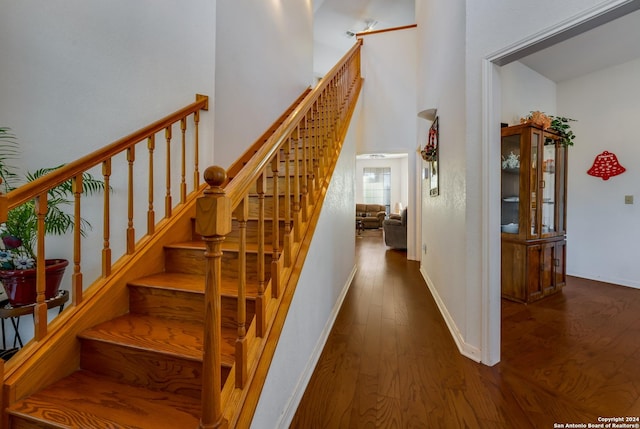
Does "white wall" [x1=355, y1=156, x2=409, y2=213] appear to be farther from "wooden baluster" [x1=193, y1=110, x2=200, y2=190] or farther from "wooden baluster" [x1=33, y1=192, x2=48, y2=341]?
"wooden baluster" [x1=33, y1=192, x2=48, y2=341]

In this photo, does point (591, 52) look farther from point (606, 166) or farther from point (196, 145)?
point (196, 145)

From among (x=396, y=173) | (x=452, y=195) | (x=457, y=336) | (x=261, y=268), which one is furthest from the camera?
(x=396, y=173)

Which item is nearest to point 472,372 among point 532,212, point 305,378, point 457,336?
point 457,336

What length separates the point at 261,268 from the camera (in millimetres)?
1116

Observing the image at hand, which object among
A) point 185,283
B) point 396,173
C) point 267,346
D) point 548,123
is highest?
point 396,173

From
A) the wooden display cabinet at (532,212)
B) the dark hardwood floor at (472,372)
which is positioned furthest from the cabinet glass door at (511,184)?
the dark hardwood floor at (472,372)

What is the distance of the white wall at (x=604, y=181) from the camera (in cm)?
331

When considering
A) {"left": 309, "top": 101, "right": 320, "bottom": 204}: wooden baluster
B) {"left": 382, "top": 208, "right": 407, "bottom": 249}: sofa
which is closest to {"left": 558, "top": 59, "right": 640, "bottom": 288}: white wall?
{"left": 382, "top": 208, "right": 407, "bottom": 249}: sofa

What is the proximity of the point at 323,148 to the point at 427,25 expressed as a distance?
2655 mm

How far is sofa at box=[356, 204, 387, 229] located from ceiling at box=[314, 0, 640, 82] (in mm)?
5179

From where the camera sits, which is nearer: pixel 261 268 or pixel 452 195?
pixel 261 268

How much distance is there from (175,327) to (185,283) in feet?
0.85

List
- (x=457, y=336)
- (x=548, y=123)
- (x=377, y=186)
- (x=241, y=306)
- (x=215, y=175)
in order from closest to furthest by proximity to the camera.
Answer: (x=215, y=175) < (x=241, y=306) < (x=457, y=336) < (x=548, y=123) < (x=377, y=186)

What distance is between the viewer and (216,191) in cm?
79
